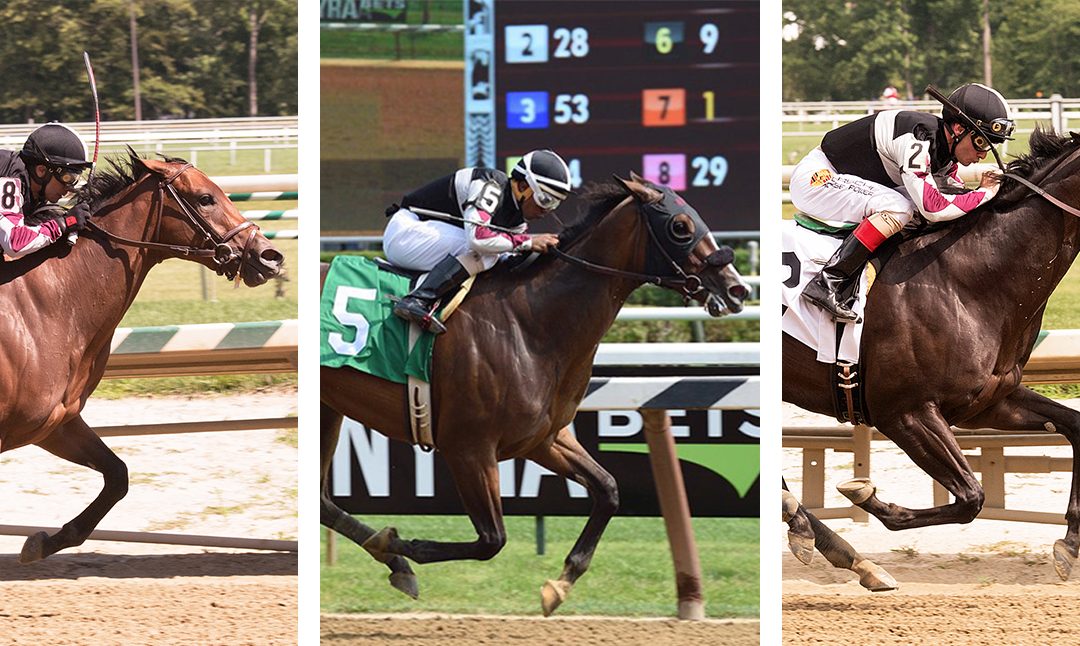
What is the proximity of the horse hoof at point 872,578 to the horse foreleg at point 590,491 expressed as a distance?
674 millimetres

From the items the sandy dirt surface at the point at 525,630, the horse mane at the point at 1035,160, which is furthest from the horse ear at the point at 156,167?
the horse mane at the point at 1035,160

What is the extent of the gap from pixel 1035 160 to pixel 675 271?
94cm

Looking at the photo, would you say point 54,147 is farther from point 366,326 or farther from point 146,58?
point 146,58

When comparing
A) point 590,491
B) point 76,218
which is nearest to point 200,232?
point 76,218

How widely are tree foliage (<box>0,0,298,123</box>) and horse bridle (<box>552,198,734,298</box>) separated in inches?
107

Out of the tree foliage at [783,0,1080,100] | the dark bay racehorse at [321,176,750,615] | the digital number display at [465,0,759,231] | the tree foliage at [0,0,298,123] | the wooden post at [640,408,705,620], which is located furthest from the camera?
the tree foliage at [0,0,298,123]

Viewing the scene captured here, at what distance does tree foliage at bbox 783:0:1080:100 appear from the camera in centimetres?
389

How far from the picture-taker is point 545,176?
9.80ft

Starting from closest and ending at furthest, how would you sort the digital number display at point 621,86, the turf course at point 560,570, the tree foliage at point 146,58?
1. the turf course at point 560,570
2. the digital number display at point 621,86
3. the tree foliage at point 146,58

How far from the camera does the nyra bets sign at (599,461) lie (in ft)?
11.4

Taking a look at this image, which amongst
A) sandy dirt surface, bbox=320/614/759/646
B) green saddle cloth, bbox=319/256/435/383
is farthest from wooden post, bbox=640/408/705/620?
green saddle cloth, bbox=319/256/435/383

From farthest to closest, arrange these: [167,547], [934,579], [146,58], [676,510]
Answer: [146,58] → [167,547] → [934,579] → [676,510]

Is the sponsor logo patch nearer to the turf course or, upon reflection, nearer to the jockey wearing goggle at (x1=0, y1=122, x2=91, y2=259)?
the turf course

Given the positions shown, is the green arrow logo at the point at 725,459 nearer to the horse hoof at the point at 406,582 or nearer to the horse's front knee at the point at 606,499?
the horse's front knee at the point at 606,499
